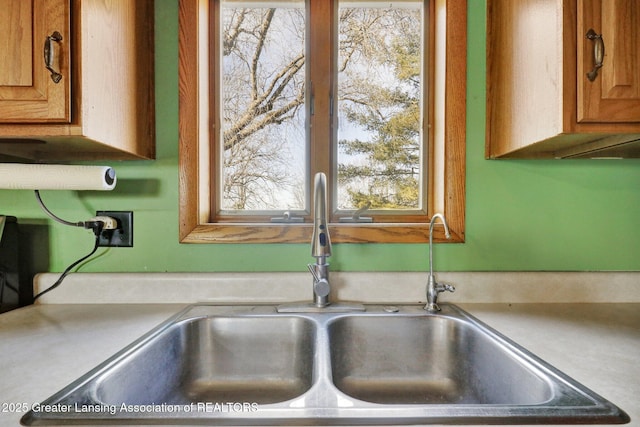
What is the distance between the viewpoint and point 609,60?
0.76 m

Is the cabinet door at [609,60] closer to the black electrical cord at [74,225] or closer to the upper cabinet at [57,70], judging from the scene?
the upper cabinet at [57,70]

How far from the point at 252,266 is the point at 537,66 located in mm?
996

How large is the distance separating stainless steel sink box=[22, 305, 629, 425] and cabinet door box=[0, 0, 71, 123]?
1.94 feet

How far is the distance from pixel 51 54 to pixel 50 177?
38cm

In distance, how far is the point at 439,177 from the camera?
118cm

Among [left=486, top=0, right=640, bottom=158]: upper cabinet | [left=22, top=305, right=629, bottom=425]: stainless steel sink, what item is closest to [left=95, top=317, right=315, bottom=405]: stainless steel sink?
[left=22, top=305, right=629, bottom=425]: stainless steel sink

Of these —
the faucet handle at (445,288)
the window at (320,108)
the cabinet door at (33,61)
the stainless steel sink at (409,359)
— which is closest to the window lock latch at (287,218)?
the window at (320,108)

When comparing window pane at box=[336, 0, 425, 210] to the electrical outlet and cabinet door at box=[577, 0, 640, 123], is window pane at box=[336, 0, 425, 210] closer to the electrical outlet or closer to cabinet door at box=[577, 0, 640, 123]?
cabinet door at box=[577, 0, 640, 123]

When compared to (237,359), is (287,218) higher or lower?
higher

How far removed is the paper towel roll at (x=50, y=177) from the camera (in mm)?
957

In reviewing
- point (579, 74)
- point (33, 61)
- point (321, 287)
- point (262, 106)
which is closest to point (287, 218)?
point (321, 287)

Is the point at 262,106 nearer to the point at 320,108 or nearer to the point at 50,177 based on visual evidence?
the point at 320,108

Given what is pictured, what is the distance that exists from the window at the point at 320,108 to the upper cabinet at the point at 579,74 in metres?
0.36

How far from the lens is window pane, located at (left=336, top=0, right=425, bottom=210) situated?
126 cm
